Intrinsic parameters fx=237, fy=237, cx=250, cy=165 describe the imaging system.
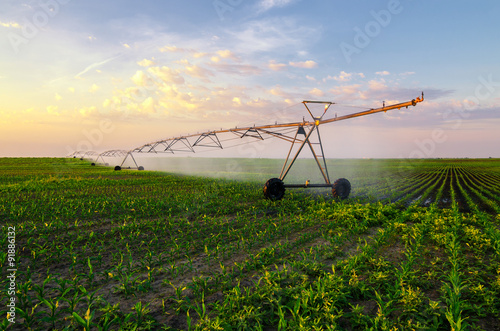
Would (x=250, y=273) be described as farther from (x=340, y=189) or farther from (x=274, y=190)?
(x=340, y=189)

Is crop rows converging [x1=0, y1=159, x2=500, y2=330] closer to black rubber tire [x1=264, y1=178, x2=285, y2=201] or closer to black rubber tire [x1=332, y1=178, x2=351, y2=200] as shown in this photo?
black rubber tire [x1=264, y1=178, x2=285, y2=201]

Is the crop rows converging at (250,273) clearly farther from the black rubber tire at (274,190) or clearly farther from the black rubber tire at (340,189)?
the black rubber tire at (340,189)

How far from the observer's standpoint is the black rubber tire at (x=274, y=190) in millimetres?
14273

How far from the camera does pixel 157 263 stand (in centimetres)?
620

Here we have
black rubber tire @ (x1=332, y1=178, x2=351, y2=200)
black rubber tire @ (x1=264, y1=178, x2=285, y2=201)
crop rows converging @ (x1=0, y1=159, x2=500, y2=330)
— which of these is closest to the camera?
crop rows converging @ (x1=0, y1=159, x2=500, y2=330)

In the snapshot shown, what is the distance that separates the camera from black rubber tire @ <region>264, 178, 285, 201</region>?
14.3m

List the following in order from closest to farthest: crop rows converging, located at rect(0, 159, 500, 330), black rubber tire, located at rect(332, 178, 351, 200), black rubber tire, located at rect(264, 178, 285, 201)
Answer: crop rows converging, located at rect(0, 159, 500, 330)
black rubber tire, located at rect(264, 178, 285, 201)
black rubber tire, located at rect(332, 178, 351, 200)

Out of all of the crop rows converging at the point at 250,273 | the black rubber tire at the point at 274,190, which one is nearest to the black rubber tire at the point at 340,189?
the black rubber tire at the point at 274,190

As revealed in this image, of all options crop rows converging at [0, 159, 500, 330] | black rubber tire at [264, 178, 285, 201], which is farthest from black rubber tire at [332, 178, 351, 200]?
crop rows converging at [0, 159, 500, 330]

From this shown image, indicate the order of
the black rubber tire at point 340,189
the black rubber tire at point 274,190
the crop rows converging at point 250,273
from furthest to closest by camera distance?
the black rubber tire at point 340,189 → the black rubber tire at point 274,190 → the crop rows converging at point 250,273

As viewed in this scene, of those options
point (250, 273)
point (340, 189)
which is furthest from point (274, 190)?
point (250, 273)

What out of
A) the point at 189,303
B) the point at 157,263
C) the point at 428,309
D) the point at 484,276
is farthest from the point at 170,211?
Answer: the point at 484,276

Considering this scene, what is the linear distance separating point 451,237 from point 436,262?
2.52m

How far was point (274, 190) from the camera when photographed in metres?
14.4
